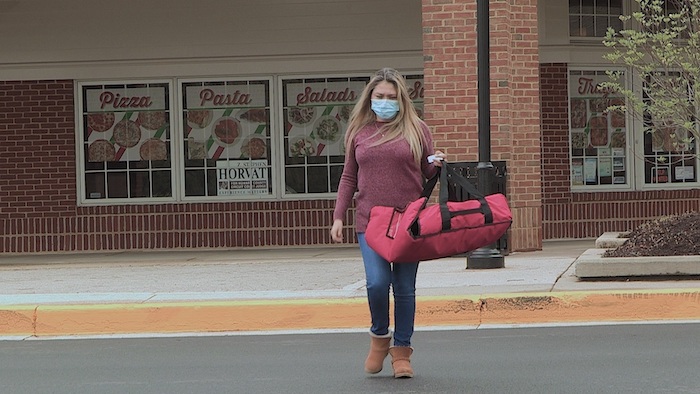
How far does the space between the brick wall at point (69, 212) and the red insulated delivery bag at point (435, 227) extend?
9.26 meters

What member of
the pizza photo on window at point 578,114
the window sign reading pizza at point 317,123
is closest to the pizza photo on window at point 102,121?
the window sign reading pizza at point 317,123

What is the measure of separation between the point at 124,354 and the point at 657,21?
631 centimetres

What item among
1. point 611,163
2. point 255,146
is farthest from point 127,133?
point 611,163

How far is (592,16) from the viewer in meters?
15.1

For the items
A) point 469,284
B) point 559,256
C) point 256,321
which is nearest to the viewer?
point 256,321

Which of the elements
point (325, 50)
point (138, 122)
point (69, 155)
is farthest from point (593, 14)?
point (69, 155)

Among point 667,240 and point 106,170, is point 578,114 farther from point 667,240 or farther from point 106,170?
point 106,170

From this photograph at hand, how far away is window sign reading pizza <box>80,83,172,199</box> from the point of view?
50.2 ft

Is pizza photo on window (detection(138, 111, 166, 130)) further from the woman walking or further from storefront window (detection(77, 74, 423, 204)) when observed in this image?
the woman walking

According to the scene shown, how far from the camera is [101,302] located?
912cm

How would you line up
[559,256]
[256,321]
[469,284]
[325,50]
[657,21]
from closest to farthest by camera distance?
[256,321] → [469,284] → [657,21] → [559,256] → [325,50]

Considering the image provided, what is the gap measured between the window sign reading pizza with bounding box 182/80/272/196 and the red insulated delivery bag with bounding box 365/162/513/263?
9.35 metres

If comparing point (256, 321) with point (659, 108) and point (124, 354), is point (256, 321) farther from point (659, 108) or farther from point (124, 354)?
point (659, 108)

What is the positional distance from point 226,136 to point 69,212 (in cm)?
245
